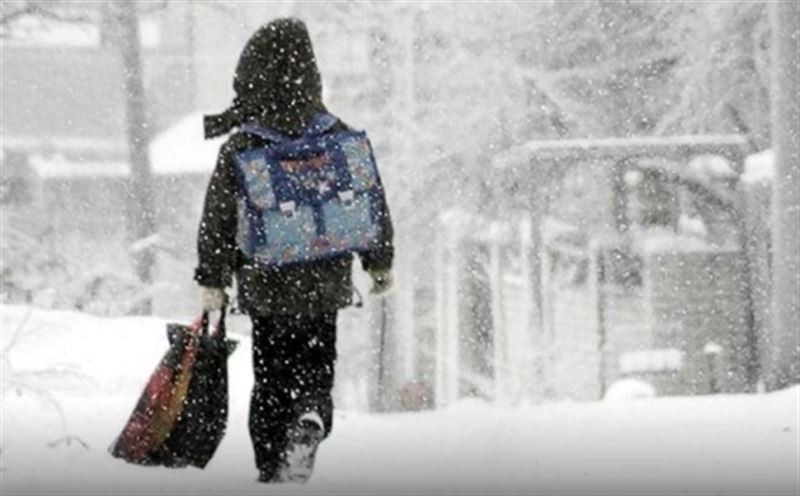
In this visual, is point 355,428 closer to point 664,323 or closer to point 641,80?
point 641,80

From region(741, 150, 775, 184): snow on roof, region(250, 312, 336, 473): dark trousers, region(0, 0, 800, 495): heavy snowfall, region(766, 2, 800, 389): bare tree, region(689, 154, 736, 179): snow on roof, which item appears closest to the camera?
region(250, 312, 336, 473): dark trousers

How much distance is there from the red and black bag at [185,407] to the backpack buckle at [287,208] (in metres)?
0.31

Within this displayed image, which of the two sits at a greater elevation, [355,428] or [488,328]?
[355,428]

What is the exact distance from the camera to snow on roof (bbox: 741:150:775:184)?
1484cm

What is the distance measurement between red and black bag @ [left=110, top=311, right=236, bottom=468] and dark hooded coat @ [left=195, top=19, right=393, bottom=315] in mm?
158

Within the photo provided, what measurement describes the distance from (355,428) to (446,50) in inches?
430

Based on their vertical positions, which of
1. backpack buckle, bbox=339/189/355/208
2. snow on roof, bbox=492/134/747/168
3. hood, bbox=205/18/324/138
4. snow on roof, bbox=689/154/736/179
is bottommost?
snow on roof, bbox=689/154/736/179

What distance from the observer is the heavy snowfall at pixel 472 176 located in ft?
47.4

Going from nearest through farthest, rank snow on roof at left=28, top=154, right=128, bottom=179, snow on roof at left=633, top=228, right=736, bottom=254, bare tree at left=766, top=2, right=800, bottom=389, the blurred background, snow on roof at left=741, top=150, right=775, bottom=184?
bare tree at left=766, top=2, right=800, bottom=389 < the blurred background < snow on roof at left=741, top=150, right=775, bottom=184 < snow on roof at left=633, top=228, right=736, bottom=254 < snow on roof at left=28, top=154, right=128, bottom=179

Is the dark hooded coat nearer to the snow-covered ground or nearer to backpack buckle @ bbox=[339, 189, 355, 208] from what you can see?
backpack buckle @ bbox=[339, 189, 355, 208]

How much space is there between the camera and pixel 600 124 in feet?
49.9

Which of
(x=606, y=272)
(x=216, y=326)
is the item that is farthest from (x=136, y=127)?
(x=216, y=326)

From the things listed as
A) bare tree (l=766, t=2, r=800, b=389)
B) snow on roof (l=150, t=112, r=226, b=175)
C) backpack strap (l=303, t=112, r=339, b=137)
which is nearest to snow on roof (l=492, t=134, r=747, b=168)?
snow on roof (l=150, t=112, r=226, b=175)

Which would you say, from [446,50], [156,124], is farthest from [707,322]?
[156,124]
